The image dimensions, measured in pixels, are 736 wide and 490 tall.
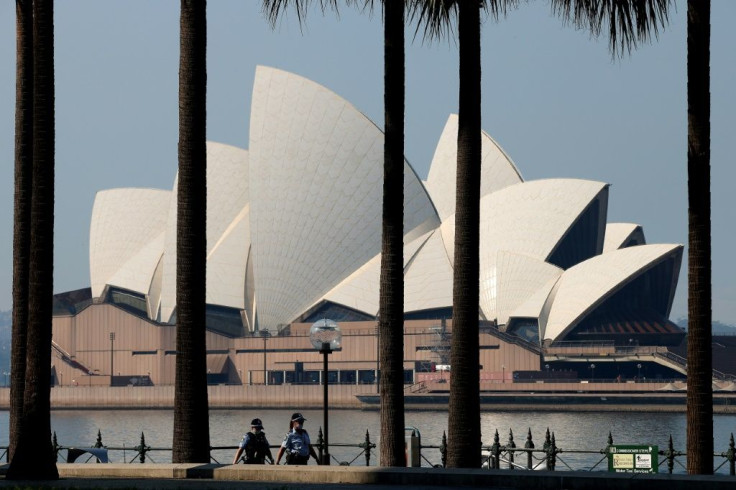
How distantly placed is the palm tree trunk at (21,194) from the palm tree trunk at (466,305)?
678 cm

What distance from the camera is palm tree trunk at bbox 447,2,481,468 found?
19.7 meters

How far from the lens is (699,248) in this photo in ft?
57.7

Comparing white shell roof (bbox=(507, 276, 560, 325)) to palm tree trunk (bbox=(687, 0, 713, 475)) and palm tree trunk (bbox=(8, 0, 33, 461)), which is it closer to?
palm tree trunk (bbox=(8, 0, 33, 461))

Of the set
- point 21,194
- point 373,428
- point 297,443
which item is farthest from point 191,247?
point 373,428

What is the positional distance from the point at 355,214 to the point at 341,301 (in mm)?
11119

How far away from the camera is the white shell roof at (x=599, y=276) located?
11000 cm

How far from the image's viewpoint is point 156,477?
17.8 meters

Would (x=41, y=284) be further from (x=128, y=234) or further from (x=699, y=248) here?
(x=128, y=234)

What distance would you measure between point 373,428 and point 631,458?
2613 inches

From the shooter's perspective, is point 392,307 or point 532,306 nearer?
point 392,307

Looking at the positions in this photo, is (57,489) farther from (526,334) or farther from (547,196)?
(526,334)

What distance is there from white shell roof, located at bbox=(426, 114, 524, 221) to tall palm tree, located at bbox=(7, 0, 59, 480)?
333 feet

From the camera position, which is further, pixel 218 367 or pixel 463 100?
pixel 218 367

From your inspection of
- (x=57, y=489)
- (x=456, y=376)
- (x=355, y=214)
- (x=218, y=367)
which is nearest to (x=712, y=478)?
(x=456, y=376)
